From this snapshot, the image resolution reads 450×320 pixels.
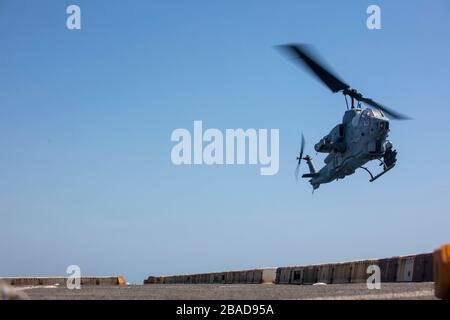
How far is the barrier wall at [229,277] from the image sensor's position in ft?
76.6

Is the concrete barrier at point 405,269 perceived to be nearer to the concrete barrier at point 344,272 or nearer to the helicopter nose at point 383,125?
the concrete barrier at point 344,272

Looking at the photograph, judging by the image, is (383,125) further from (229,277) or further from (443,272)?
(443,272)

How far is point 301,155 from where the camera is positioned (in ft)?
169

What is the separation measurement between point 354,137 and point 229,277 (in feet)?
42.8

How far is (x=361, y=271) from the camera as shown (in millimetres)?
17516

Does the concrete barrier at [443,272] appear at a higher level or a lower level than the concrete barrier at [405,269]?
higher

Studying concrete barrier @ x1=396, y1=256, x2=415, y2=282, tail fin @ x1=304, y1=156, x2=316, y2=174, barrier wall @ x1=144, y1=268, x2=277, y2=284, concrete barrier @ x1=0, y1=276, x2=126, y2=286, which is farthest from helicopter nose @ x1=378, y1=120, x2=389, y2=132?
concrete barrier @ x1=396, y1=256, x2=415, y2=282

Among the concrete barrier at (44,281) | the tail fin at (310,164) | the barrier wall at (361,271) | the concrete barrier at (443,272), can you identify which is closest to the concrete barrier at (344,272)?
the barrier wall at (361,271)

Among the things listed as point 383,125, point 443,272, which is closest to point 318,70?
point 383,125

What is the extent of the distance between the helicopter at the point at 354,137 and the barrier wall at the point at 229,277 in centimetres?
1090
